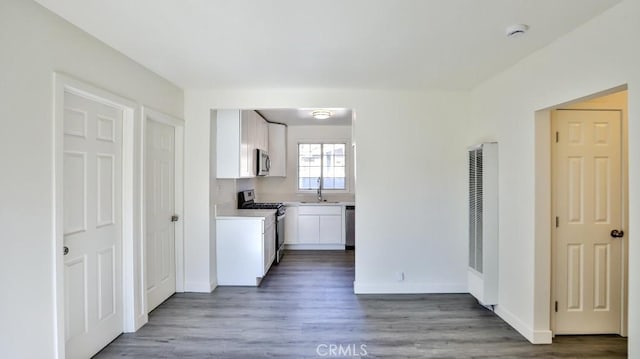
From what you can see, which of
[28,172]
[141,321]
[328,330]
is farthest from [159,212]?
[328,330]

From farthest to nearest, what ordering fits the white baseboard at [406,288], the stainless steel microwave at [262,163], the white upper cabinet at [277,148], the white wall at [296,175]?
the white wall at [296,175], the white upper cabinet at [277,148], the stainless steel microwave at [262,163], the white baseboard at [406,288]

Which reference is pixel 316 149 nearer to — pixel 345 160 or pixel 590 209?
pixel 345 160

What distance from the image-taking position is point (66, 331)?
231 cm

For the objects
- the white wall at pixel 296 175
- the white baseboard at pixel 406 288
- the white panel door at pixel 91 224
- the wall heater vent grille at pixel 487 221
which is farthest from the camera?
the white wall at pixel 296 175

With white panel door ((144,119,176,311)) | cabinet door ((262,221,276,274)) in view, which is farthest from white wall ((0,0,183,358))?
cabinet door ((262,221,276,274))

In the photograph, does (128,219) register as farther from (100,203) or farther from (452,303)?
(452,303)

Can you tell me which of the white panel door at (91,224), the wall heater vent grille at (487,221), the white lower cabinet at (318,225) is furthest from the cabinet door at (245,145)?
the wall heater vent grille at (487,221)

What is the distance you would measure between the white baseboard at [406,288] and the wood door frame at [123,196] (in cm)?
233

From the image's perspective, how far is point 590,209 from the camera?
2.87 m

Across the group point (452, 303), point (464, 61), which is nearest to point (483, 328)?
Answer: point (452, 303)

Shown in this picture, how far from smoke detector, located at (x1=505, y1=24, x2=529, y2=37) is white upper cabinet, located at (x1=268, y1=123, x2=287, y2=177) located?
4813 mm

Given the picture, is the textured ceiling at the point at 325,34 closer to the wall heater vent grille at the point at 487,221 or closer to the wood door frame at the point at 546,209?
the wood door frame at the point at 546,209

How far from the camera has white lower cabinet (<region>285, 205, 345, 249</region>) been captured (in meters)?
6.42

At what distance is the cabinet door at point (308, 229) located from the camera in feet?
21.1
